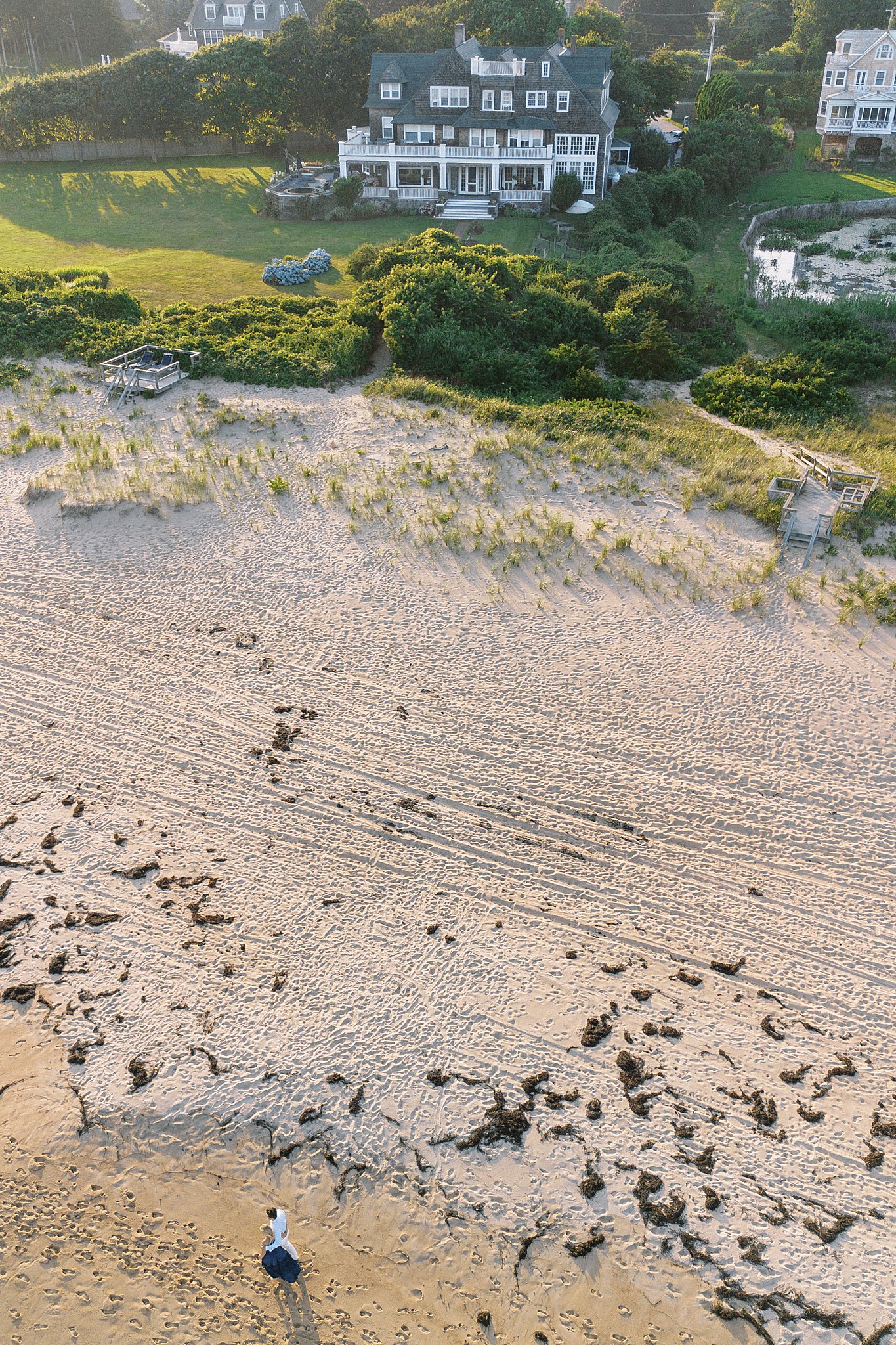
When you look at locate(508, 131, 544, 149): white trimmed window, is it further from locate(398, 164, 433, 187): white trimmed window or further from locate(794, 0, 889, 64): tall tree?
locate(794, 0, 889, 64): tall tree

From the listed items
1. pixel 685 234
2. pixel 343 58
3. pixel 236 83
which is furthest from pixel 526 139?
pixel 236 83

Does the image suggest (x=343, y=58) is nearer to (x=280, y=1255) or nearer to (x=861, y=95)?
(x=861, y=95)

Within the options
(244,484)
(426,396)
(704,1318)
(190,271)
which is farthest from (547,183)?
(704,1318)

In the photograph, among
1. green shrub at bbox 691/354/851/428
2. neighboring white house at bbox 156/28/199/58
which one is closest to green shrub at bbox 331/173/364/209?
green shrub at bbox 691/354/851/428

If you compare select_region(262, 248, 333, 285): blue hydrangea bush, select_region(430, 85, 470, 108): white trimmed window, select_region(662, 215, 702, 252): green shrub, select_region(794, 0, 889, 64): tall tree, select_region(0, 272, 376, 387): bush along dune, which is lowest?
select_region(0, 272, 376, 387): bush along dune

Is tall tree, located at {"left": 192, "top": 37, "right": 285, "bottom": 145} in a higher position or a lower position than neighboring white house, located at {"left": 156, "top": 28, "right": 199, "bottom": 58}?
lower

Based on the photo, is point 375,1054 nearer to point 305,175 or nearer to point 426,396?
point 426,396
